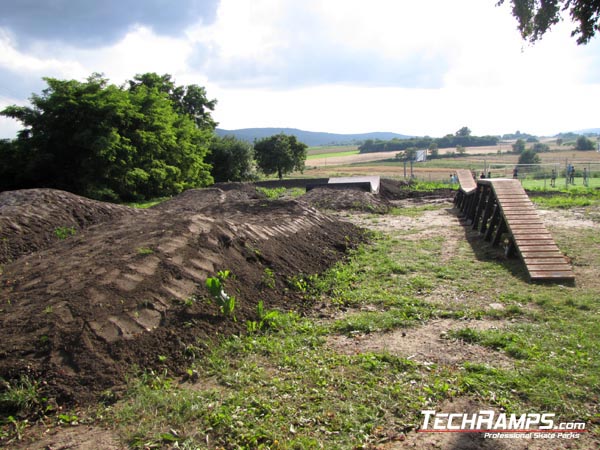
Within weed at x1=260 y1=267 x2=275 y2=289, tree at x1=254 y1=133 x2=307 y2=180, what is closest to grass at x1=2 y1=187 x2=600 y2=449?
weed at x1=260 y1=267 x2=275 y2=289

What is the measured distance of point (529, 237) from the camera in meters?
7.93

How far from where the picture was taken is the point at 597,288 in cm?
612

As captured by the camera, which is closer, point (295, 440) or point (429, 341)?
point (295, 440)

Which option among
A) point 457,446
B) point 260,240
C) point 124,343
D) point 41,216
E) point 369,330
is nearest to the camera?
point 457,446

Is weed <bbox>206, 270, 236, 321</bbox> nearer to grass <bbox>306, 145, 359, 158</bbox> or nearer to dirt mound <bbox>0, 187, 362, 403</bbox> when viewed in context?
dirt mound <bbox>0, 187, 362, 403</bbox>

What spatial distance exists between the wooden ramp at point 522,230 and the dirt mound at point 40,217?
29.6ft

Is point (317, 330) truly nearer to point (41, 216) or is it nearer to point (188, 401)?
point (188, 401)

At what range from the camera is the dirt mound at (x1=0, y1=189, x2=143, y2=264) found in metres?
8.72

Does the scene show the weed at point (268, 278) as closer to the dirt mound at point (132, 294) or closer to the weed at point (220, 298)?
the dirt mound at point (132, 294)

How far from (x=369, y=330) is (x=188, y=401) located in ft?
7.38

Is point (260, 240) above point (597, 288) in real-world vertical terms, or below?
above

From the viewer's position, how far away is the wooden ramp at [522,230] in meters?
6.80

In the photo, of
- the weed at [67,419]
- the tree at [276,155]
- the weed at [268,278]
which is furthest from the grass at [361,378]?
the tree at [276,155]

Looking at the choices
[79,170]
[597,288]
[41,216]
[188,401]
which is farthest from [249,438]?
[79,170]
